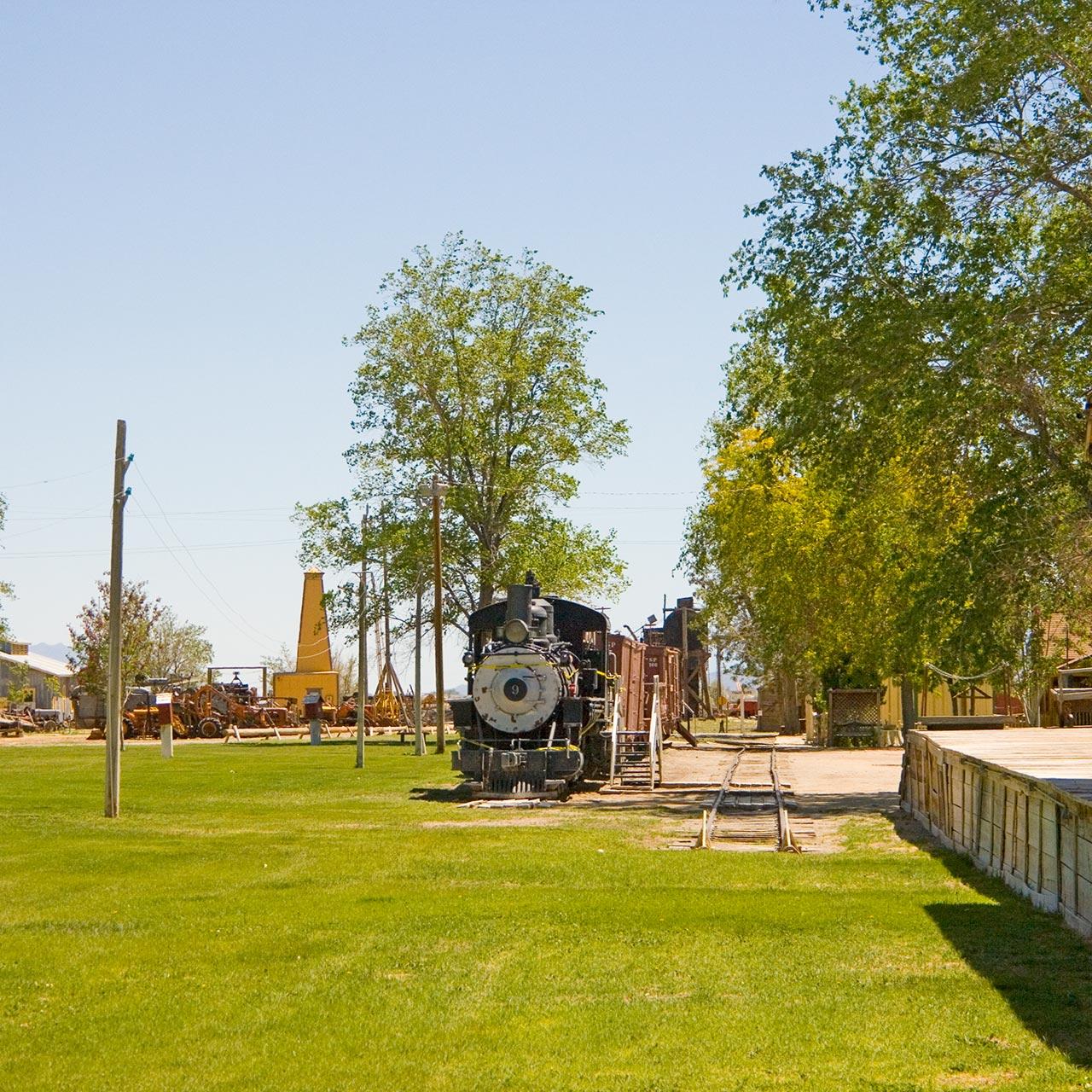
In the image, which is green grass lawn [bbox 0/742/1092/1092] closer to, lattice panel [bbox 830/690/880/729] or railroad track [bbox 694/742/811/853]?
railroad track [bbox 694/742/811/853]

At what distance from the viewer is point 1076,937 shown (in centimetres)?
1144

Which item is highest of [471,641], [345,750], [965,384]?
[965,384]

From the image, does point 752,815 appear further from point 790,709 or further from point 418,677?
point 790,709

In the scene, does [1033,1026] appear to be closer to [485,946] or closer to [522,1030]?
[522,1030]

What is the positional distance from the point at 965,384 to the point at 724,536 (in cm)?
2766

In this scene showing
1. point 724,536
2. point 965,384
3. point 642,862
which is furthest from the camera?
point 724,536

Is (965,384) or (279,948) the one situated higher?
(965,384)

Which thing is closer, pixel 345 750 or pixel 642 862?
pixel 642 862

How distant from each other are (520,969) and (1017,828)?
5.40 m

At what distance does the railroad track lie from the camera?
19.0 metres

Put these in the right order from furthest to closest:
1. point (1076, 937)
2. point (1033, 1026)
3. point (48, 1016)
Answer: point (1076, 937)
point (48, 1016)
point (1033, 1026)

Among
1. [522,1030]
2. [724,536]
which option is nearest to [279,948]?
Result: [522,1030]

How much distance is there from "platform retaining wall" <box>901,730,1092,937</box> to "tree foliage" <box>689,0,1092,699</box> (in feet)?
18.5

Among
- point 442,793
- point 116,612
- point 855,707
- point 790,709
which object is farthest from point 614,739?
point 790,709
